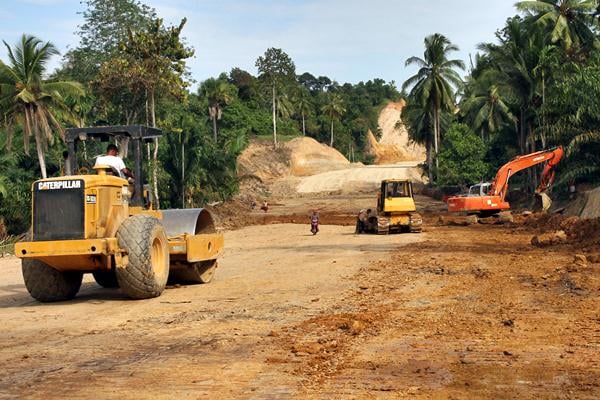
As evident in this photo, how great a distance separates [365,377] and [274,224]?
32152mm

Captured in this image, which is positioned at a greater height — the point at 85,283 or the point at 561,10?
the point at 561,10

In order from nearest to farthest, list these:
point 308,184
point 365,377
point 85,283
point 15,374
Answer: point 365,377 < point 15,374 < point 85,283 < point 308,184

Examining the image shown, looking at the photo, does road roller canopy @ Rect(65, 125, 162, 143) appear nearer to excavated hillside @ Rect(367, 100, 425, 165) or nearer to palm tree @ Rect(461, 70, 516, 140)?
palm tree @ Rect(461, 70, 516, 140)

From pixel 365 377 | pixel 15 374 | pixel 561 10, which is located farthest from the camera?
pixel 561 10

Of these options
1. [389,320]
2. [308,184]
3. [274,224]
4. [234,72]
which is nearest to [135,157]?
[389,320]

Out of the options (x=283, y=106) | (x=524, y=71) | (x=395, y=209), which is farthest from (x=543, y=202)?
(x=283, y=106)

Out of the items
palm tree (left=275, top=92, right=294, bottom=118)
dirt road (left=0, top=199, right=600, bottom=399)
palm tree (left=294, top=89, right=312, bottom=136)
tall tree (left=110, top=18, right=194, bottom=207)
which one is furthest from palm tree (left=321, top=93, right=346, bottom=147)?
dirt road (left=0, top=199, right=600, bottom=399)

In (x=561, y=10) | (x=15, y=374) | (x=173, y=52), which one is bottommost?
(x=15, y=374)

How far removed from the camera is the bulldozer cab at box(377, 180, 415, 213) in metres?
28.7

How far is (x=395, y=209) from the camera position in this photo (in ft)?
94.3

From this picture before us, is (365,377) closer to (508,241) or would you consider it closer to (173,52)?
(508,241)

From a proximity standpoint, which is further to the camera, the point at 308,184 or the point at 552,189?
the point at 308,184

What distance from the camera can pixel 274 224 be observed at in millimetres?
38938

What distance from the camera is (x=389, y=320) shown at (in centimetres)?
988
